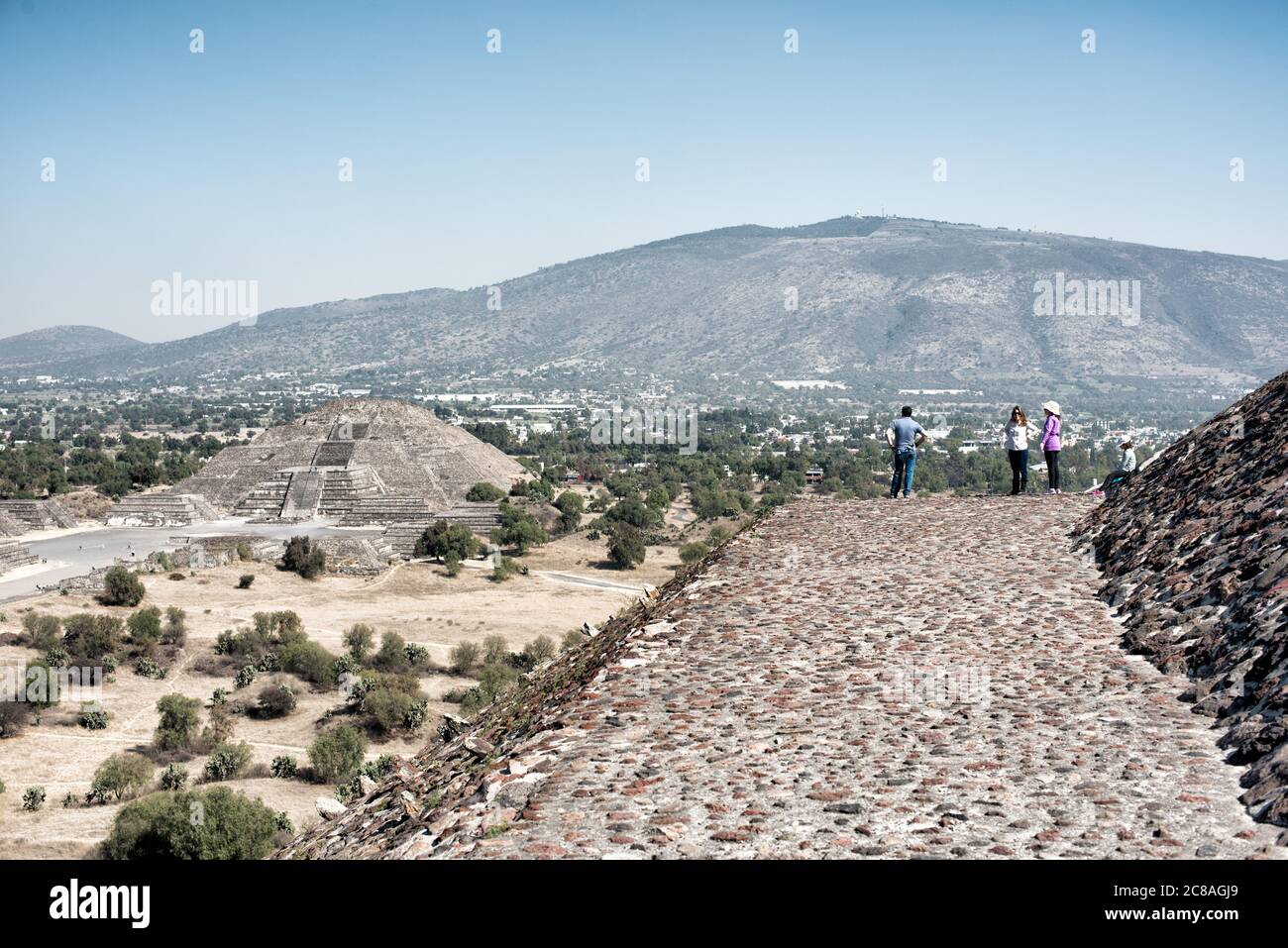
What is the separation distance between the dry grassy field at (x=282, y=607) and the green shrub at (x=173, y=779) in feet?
2.39

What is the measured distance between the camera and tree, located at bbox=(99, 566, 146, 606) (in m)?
28.2

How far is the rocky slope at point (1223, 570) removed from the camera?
201 inches

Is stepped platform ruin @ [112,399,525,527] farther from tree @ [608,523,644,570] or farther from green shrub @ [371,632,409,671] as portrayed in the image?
green shrub @ [371,632,409,671]

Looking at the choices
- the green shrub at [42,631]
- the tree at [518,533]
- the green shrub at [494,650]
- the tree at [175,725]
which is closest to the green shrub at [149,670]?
the green shrub at [42,631]

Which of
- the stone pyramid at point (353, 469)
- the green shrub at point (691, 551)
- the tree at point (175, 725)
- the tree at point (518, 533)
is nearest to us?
the tree at point (175, 725)

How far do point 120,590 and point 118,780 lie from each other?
14.1 meters

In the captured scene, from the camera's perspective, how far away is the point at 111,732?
1861 centimetres

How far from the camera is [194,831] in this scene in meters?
13.1

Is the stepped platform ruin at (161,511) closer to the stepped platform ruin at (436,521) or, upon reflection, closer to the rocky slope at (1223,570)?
the stepped platform ruin at (436,521)

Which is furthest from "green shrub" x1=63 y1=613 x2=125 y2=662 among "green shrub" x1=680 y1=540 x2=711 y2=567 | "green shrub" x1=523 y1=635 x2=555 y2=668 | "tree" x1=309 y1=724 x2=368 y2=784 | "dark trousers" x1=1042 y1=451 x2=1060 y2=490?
"dark trousers" x1=1042 y1=451 x2=1060 y2=490

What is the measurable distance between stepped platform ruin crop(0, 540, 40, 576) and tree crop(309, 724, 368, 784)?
21.4m

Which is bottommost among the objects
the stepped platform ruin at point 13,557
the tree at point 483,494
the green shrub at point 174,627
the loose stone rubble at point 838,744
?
the green shrub at point 174,627
